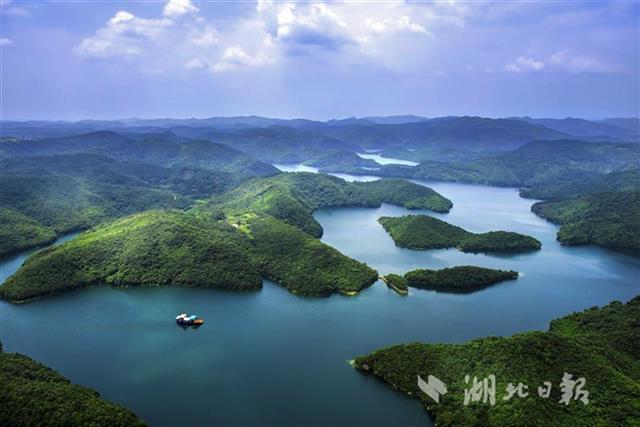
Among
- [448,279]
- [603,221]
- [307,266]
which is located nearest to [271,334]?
[307,266]

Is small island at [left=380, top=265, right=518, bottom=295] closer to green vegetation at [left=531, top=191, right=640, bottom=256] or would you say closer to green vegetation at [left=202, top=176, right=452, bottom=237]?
green vegetation at [left=202, top=176, right=452, bottom=237]

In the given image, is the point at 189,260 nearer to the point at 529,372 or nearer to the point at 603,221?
the point at 529,372

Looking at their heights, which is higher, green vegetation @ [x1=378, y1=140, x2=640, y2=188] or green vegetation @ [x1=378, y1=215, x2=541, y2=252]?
green vegetation @ [x1=378, y1=140, x2=640, y2=188]

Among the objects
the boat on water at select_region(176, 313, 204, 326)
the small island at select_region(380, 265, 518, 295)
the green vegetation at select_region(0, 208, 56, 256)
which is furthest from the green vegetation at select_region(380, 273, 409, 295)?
the green vegetation at select_region(0, 208, 56, 256)

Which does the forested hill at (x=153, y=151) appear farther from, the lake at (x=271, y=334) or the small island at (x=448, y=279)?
the small island at (x=448, y=279)

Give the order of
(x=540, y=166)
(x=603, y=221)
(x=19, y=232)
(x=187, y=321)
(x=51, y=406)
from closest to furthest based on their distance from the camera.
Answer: (x=51, y=406)
(x=187, y=321)
(x=19, y=232)
(x=603, y=221)
(x=540, y=166)

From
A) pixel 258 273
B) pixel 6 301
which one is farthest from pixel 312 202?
pixel 6 301

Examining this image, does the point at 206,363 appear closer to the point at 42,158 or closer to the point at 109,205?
the point at 109,205
